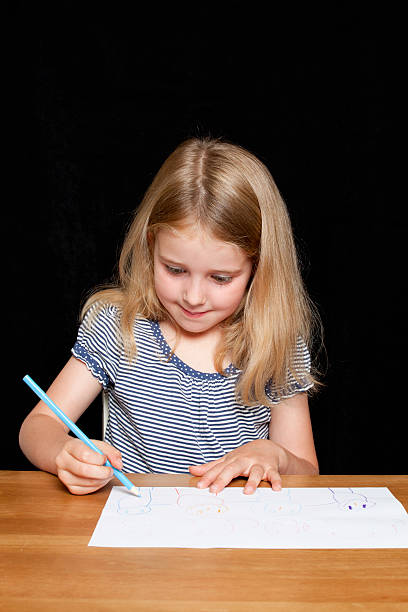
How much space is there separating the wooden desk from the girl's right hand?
8 centimetres

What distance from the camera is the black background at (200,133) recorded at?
1.69 m

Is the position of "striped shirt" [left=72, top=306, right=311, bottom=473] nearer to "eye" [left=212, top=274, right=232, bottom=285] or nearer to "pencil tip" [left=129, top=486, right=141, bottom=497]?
"eye" [left=212, top=274, right=232, bottom=285]

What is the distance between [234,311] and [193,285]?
20 cm

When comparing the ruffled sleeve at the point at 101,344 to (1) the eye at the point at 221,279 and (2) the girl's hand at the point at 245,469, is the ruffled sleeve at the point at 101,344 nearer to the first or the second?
(1) the eye at the point at 221,279

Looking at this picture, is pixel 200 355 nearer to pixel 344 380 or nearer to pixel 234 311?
pixel 234 311

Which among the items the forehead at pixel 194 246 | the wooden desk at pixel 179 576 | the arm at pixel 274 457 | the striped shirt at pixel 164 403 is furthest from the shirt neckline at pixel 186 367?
the wooden desk at pixel 179 576

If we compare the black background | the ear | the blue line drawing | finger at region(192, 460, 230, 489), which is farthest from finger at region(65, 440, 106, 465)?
the black background

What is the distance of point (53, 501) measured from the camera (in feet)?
2.88

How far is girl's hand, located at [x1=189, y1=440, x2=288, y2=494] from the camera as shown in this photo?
3.08ft

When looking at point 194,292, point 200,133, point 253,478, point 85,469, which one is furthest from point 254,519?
point 200,133

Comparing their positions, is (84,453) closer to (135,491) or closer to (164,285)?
(135,491)

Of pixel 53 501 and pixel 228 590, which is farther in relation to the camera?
pixel 53 501

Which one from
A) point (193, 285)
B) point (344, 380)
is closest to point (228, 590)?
point (193, 285)

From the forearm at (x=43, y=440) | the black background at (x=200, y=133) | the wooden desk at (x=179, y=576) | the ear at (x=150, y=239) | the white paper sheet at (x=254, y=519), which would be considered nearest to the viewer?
the wooden desk at (x=179, y=576)
